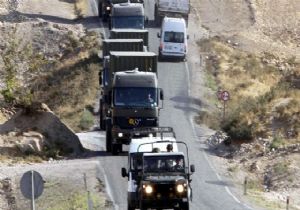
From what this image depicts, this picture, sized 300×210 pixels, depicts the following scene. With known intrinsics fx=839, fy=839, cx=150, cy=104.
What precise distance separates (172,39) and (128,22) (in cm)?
392

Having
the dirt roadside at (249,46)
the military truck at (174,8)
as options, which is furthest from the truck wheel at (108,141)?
the military truck at (174,8)

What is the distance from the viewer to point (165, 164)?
25.2 metres

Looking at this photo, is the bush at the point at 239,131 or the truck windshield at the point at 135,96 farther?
the bush at the point at 239,131

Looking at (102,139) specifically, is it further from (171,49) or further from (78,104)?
(171,49)

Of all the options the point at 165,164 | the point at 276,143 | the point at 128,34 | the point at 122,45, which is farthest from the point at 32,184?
the point at 128,34

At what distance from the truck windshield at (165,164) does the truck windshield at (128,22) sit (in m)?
31.3

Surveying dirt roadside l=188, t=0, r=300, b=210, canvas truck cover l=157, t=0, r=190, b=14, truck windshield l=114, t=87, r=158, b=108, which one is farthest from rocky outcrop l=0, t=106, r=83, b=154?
canvas truck cover l=157, t=0, r=190, b=14

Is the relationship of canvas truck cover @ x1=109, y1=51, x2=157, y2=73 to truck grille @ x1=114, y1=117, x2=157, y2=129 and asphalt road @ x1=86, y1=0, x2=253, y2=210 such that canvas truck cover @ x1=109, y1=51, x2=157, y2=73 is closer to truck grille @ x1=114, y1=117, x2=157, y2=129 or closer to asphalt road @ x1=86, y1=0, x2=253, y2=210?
truck grille @ x1=114, y1=117, x2=157, y2=129

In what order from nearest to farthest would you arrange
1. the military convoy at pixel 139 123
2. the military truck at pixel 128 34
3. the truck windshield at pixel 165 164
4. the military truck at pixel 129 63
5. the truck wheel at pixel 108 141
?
the military convoy at pixel 139 123 → the truck windshield at pixel 165 164 → the truck wheel at pixel 108 141 → the military truck at pixel 129 63 → the military truck at pixel 128 34

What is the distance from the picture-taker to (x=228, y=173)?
3666 cm

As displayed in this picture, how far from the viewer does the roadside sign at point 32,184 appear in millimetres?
19875

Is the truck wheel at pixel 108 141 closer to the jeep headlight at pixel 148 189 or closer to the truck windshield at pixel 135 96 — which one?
the truck windshield at pixel 135 96

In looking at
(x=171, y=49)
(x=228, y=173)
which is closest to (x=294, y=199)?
(x=228, y=173)

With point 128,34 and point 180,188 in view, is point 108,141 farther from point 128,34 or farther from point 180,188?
point 128,34
